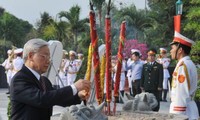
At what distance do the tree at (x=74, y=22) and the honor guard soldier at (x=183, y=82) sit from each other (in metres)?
28.6

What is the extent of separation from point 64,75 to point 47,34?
1896 centimetres

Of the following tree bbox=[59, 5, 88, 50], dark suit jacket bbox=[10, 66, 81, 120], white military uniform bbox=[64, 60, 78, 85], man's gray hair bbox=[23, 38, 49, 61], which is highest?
tree bbox=[59, 5, 88, 50]

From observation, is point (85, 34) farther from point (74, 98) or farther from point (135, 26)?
point (74, 98)

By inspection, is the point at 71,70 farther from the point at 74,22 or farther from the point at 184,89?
the point at 74,22

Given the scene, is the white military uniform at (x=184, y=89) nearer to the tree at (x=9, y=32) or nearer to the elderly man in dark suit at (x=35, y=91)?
the elderly man in dark suit at (x=35, y=91)

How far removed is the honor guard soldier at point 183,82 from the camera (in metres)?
5.40

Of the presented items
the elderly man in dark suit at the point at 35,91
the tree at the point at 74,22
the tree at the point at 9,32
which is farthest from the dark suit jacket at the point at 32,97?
the tree at the point at 9,32

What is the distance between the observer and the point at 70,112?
12.9 feet

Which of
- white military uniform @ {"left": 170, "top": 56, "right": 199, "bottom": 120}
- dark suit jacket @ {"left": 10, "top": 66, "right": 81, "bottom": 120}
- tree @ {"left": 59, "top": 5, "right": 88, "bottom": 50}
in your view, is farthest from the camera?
tree @ {"left": 59, "top": 5, "right": 88, "bottom": 50}

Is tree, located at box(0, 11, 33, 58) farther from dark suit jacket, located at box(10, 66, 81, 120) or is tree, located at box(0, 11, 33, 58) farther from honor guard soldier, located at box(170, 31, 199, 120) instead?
dark suit jacket, located at box(10, 66, 81, 120)

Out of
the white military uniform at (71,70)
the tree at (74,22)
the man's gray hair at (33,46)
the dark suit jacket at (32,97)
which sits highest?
the tree at (74,22)

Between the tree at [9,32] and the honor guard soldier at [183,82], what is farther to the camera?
the tree at [9,32]

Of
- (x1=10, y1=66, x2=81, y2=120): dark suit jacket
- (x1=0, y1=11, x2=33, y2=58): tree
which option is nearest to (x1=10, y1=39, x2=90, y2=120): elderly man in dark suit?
(x1=10, y1=66, x2=81, y2=120): dark suit jacket

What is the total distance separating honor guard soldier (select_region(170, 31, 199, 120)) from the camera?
213 inches
